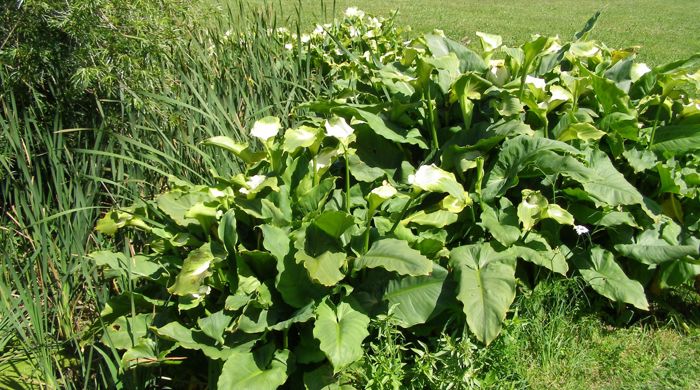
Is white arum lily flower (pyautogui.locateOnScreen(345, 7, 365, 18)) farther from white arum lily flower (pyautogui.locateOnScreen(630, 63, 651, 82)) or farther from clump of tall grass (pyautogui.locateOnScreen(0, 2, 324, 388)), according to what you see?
white arum lily flower (pyautogui.locateOnScreen(630, 63, 651, 82))

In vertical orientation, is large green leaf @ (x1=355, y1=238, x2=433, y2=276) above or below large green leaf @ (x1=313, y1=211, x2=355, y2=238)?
below

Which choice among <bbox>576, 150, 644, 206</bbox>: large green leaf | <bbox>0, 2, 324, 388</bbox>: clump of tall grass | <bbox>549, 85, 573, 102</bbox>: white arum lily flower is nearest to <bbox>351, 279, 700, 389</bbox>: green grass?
<bbox>576, 150, 644, 206</bbox>: large green leaf

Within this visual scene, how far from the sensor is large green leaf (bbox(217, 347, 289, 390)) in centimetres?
225

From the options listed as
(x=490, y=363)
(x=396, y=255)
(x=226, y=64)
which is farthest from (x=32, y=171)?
(x=490, y=363)

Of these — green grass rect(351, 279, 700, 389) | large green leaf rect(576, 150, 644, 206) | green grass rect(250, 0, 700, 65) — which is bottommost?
green grass rect(250, 0, 700, 65)

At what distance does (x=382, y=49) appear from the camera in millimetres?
4988

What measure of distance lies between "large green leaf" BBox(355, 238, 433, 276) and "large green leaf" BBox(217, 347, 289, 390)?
460mm

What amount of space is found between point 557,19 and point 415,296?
10827mm

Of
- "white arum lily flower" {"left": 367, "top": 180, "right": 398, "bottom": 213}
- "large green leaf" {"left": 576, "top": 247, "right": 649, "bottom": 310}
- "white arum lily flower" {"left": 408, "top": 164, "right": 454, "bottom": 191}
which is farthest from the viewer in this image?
"large green leaf" {"left": 576, "top": 247, "right": 649, "bottom": 310}

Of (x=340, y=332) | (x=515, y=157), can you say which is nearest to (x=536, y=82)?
(x=515, y=157)

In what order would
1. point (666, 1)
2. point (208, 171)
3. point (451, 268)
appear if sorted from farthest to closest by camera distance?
1. point (666, 1)
2. point (208, 171)
3. point (451, 268)

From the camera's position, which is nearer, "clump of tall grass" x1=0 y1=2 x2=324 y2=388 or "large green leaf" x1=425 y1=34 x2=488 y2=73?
"clump of tall grass" x1=0 y1=2 x2=324 y2=388

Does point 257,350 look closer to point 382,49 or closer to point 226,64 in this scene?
point 226,64

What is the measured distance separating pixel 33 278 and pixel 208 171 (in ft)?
3.23
